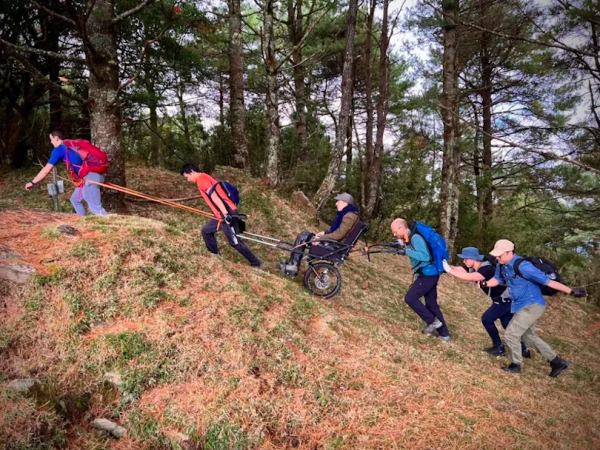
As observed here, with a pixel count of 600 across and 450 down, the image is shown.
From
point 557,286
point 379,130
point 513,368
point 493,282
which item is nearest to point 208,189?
point 493,282

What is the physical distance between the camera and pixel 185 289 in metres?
4.31

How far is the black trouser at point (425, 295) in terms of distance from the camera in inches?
240

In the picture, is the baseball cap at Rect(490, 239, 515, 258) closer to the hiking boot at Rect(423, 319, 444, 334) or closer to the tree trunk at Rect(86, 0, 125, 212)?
the hiking boot at Rect(423, 319, 444, 334)

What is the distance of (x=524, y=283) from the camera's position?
208 inches

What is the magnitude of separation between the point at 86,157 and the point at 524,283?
6.86 meters

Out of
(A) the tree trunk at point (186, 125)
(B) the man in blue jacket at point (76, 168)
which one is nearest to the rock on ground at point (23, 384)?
(B) the man in blue jacket at point (76, 168)

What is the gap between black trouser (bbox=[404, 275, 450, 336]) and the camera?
6.11 meters

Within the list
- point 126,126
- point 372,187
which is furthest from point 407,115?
point 126,126

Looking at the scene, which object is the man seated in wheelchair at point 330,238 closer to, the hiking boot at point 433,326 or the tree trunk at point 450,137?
the hiking boot at point 433,326

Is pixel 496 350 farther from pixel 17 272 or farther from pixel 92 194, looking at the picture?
pixel 92 194

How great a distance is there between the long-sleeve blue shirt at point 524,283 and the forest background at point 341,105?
9.09 ft

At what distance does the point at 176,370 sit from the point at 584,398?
5.53m

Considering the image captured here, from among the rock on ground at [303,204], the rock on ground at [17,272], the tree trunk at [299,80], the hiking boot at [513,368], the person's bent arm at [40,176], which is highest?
the tree trunk at [299,80]

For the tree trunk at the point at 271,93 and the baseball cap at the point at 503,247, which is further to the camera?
the tree trunk at the point at 271,93
